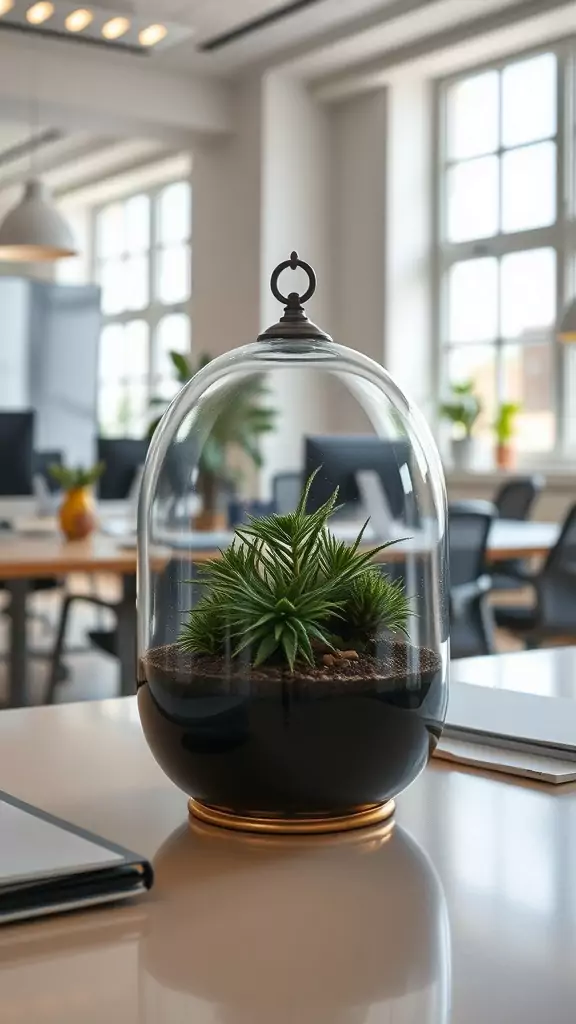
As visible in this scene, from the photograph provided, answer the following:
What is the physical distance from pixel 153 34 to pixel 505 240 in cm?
269

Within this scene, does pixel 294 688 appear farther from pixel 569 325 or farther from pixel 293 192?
pixel 293 192

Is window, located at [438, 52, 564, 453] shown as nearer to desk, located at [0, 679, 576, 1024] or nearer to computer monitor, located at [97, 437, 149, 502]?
computer monitor, located at [97, 437, 149, 502]

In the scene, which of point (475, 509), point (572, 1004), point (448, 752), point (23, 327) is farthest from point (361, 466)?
point (23, 327)

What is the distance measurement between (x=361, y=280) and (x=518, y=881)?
7.75 meters

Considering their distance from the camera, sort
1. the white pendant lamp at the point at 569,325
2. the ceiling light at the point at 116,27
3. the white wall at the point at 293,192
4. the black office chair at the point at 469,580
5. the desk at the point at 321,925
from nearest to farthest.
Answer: the desk at the point at 321,925, the black office chair at the point at 469,580, the white pendant lamp at the point at 569,325, the ceiling light at the point at 116,27, the white wall at the point at 293,192

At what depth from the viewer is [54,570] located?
11.1 feet

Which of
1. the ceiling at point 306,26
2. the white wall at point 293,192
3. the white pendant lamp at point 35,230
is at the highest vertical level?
the ceiling at point 306,26

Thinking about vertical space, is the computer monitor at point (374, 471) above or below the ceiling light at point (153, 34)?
below

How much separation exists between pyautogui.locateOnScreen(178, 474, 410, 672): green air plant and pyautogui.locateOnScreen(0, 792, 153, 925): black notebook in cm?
14

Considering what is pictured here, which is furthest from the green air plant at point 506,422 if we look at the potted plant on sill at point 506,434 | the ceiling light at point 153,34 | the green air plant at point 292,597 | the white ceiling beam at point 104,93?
the green air plant at point 292,597

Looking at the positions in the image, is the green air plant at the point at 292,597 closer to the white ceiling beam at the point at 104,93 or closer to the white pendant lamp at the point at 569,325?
the white pendant lamp at the point at 569,325

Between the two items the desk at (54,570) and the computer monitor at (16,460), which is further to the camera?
the computer monitor at (16,460)

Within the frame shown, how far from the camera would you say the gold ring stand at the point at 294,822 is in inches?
29.1

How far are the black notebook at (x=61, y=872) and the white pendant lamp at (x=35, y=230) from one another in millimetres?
5599
